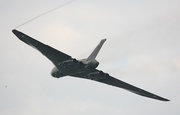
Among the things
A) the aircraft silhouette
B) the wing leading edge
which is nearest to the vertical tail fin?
the aircraft silhouette

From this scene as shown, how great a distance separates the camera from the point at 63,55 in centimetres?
6694

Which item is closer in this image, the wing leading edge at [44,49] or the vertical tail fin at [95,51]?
the wing leading edge at [44,49]

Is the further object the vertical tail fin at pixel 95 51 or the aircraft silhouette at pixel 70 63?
the vertical tail fin at pixel 95 51

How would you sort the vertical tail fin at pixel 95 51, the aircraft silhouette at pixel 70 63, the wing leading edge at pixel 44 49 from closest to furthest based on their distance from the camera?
the wing leading edge at pixel 44 49
the aircraft silhouette at pixel 70 63
the vertical tail fin at pixel 95 51

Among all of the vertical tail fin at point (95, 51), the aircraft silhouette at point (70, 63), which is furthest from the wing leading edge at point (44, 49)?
the vertical tail fin at point (95, 51)

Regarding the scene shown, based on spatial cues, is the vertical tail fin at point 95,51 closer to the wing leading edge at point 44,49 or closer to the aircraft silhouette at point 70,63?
the aircraft silhouette at point 70,63

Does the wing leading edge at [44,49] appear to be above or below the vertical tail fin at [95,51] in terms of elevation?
below

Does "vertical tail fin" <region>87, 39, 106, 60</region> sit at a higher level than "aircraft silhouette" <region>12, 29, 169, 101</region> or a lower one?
higher

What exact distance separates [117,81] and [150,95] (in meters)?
6.37

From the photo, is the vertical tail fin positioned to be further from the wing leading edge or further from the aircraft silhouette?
the wing leading edge

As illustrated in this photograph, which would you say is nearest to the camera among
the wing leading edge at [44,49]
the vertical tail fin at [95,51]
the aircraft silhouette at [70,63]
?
the wing leading edge at [44,49]

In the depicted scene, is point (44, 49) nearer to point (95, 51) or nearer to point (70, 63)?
point (70, 63)

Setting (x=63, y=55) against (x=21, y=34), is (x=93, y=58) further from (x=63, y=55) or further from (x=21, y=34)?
(x=21, y=34)

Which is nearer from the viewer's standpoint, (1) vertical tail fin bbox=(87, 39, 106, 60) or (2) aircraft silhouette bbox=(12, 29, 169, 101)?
(2) aircraft silhouette bbox=(12, 29, 169, 101)
